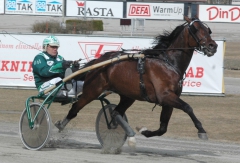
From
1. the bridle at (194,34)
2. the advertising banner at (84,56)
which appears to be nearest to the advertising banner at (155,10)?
the advertising banner at (84,56)

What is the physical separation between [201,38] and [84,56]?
8767 mm

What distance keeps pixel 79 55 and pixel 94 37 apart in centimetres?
62

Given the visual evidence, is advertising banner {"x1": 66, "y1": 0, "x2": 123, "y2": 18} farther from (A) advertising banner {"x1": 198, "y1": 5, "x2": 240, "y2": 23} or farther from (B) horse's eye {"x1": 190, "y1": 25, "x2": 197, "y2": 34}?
(B) horse's eye {"x1": 190, "y1": 25, "x2": 197, "y2": 34}

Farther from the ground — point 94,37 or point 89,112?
point 94,37

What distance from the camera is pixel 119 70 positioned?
336 inches

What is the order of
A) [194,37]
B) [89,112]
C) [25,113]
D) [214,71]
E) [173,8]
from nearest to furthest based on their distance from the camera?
1. [194,37]
2. [25,113]
3. [89,112]
4. [214,71]
5. [173,8]

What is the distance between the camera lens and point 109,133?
9.05 m

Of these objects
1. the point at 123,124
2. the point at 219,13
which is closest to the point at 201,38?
the point at 123,124

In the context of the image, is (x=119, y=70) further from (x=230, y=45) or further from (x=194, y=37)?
(x=230, y=45)

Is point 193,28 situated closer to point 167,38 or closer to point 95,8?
point 167,38

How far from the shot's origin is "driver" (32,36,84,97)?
29.0 feet

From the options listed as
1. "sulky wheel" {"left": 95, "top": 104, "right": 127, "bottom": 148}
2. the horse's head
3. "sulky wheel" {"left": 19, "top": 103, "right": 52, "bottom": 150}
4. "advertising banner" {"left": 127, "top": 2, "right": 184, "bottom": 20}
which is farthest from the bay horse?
Result: "advertising banner" {"left": 127, "top": 2, "right": 184, "bottom": 20}

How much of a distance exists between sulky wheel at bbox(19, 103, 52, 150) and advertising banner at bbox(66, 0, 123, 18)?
2894 cm

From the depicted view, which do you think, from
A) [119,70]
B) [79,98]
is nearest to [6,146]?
[79,98]
